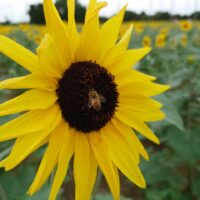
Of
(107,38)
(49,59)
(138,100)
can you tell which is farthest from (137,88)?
(49,59)

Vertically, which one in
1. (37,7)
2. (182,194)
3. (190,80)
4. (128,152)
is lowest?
(37,7)

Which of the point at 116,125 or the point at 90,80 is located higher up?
the point at 90,80

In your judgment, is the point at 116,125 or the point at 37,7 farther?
the point at 37,7

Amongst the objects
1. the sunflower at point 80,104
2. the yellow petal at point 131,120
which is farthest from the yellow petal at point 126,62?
the yellow petal at point 131,120

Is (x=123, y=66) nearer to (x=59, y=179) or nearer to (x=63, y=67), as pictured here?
(x=63, y=67)

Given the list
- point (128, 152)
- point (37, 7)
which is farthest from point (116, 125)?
point (37, 7)

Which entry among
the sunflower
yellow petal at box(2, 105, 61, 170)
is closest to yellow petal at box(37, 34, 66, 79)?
the sunflower

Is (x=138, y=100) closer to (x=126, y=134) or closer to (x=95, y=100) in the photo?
(x=126, y=134)
